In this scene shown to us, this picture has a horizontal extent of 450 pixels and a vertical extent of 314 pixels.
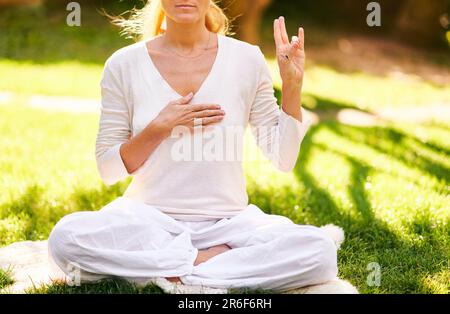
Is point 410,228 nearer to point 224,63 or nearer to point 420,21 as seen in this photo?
point 224,63

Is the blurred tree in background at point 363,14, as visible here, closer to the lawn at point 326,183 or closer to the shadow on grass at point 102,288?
the lawn at point 326,183

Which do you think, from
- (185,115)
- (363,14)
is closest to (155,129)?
→ (185,115)

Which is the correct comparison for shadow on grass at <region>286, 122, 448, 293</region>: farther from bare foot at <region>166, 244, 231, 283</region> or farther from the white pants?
bare foot at <region>166, 244, 231, 283</region>

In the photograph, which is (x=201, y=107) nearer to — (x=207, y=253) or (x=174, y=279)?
(x=207, y=253)

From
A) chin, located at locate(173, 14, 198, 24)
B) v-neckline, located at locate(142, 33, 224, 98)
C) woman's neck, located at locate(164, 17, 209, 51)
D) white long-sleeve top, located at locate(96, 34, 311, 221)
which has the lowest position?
white long-sleeve top, located at locate(96, 34, 311, 221)

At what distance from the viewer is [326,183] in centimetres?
460

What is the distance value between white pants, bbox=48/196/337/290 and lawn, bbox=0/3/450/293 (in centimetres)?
11

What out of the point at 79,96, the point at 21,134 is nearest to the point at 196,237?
the point at 21,134

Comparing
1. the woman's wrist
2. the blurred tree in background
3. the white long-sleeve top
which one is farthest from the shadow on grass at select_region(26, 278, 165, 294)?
the blurred tree in background

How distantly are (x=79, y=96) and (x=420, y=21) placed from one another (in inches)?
253

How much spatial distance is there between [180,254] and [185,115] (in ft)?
1.83

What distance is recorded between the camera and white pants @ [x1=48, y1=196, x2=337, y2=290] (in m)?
2.79

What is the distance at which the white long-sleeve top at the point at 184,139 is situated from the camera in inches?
118

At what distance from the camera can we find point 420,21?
464 inches
